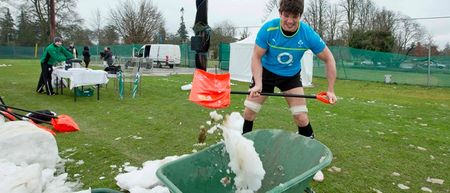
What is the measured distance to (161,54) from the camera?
2641 centimetres

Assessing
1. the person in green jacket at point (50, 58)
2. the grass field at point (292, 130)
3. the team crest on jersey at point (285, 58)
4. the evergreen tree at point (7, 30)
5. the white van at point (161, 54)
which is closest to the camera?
the team crest on jersey at point (285, 58)

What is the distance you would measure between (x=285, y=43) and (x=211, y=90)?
0.72 meters

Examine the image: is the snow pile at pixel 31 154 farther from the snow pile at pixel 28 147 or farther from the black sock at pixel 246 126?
the black sock at pixel 246 126

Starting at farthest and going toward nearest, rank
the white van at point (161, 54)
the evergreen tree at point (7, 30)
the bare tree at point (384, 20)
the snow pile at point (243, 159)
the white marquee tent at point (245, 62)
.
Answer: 1. the evergreen tree at point (7, 30)
2. the bare tree at point (384, 20)
3. the white van at point (161, 54)
4. the white marquee tent at point (245, 62)
5. the snow pile at point (243, 159)

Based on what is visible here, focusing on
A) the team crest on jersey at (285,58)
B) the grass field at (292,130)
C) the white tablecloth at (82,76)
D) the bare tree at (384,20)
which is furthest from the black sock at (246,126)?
the bare tree at (384,20)

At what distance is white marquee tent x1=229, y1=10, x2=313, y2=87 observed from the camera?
45.4ft

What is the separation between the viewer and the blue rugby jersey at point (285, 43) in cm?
286

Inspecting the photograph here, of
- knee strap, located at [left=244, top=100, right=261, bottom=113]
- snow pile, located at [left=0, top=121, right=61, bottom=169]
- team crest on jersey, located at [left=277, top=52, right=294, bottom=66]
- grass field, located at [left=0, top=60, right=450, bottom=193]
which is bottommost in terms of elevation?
grass field, located at [left=0, top=60, right=450, bottom=193]

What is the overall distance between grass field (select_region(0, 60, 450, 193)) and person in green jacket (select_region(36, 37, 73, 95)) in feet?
1.27

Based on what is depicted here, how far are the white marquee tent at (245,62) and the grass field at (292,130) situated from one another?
573cm

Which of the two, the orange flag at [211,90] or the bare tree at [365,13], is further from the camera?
the bare tree at [365,13]

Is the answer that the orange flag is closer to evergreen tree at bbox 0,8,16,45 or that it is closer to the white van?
the white van

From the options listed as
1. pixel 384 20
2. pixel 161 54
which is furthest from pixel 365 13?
pixel 161 54

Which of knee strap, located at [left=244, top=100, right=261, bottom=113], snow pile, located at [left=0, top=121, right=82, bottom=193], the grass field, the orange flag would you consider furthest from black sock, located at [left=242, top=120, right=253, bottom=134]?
snow pile, located at [left=0, top=121, right=82, bottom=193]
